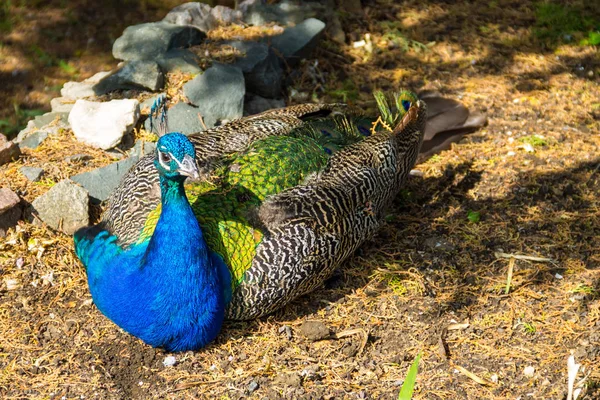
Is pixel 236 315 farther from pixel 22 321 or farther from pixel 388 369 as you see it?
pixel 22 321

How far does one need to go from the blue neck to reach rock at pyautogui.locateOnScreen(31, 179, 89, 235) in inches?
32.4

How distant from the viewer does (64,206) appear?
13.7 ft

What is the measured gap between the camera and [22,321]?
3.77m

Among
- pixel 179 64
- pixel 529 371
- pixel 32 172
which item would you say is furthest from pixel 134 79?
pixel 529 371

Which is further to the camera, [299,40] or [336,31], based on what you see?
[336,31]

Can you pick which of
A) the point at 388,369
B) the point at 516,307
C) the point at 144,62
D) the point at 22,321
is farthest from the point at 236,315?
the point at 144,62

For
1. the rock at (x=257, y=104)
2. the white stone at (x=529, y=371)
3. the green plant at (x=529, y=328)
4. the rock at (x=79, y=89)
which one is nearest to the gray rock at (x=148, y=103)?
the rock at (x=79, y=89)

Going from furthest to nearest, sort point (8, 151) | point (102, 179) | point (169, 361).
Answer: point (8, 151)
point (102, 179)
point (169, 361)

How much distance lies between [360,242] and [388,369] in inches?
31.6

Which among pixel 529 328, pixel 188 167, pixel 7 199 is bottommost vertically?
pixel 529 328

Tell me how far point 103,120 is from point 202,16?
1.58 m

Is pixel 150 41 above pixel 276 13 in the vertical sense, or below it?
above

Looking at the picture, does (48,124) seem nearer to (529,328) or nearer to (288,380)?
(288,380)

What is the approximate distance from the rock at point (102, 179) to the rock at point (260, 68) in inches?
50.0
